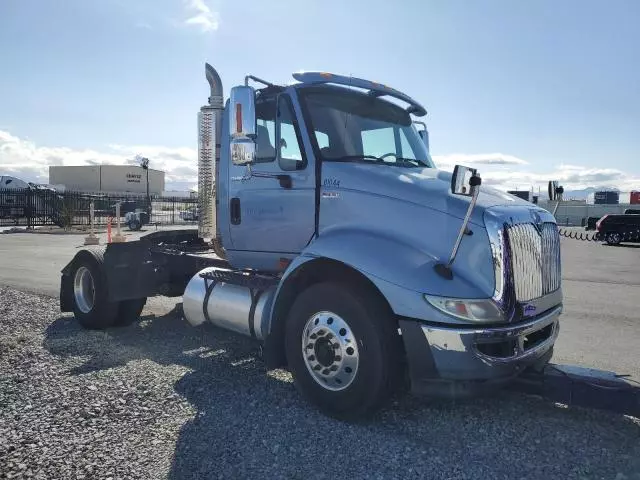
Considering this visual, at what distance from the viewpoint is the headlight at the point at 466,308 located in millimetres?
3424

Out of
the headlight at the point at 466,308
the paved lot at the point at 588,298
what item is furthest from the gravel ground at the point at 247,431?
the paved lot at the point at 588,298

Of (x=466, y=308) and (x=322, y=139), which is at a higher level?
(x=322, y=139)

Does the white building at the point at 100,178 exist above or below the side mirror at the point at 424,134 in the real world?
above

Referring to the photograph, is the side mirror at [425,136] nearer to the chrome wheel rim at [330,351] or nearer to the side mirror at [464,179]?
the side mirror at [464,179]

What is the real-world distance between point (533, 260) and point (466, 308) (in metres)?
0.77

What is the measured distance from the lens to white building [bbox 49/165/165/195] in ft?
262

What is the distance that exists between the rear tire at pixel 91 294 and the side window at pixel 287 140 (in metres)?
3.27

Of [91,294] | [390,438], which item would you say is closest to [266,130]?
[390,438]

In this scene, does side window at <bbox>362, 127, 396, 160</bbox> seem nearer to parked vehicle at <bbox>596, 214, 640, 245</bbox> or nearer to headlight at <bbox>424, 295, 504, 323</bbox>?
headlight at <bbox>424, 295, 504, 323</bbox>

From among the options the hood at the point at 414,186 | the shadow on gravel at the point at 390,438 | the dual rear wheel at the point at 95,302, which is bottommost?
the shadow on gravel at the point at 390,438

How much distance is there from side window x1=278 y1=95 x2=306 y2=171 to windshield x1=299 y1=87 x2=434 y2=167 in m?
0.16

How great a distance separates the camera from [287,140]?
4.69 m

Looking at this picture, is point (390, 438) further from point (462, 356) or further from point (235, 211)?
point (235, 211)

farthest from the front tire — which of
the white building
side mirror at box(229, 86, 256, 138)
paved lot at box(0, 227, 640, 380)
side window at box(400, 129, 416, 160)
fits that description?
the white building
